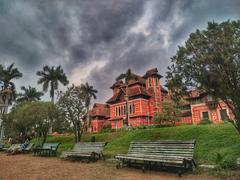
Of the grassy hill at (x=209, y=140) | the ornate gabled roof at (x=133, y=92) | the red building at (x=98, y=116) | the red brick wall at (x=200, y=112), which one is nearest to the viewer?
the grassy hill at (x=209, y=140)

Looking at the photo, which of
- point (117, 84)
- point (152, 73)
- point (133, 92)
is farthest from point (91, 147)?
point (117, 84)

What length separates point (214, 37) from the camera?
763 centimetres

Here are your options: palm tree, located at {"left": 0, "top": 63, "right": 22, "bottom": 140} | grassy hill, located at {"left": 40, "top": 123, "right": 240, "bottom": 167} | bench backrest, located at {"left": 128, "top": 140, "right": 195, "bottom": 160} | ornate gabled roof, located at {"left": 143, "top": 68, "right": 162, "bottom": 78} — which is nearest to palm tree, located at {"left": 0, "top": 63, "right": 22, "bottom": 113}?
palm tree, located at {"left": 0, "top": 63, "right": 22, "bottom": 140}

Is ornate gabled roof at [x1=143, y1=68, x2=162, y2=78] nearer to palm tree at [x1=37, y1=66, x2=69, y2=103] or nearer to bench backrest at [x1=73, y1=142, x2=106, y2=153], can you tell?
palm tree at [x1=37, y1=66, x2=69, y2=103]

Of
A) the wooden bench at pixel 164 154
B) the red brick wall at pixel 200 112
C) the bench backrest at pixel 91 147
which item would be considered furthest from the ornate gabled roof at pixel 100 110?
the wooden bench at pixel 164 154

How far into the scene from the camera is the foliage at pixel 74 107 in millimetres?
17719

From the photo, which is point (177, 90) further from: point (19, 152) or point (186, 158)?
point (19, 152)

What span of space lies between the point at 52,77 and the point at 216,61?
4596cm

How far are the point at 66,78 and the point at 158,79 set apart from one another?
2294 cm

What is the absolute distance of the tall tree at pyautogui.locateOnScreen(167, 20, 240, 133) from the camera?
724cm

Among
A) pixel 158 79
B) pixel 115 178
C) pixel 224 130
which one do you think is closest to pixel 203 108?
pixel 158 79

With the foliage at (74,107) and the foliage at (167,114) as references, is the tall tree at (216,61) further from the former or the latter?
the foliage at (167,114)

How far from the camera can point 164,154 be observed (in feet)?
27.0

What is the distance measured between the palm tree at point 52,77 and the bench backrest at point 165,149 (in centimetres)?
4166
